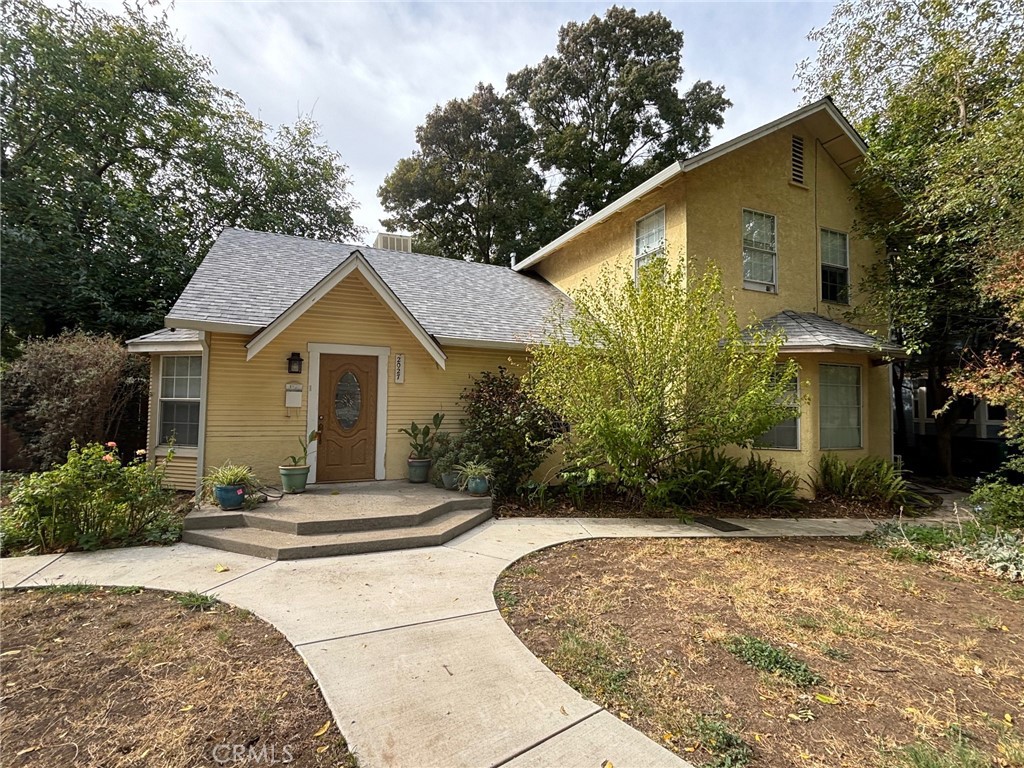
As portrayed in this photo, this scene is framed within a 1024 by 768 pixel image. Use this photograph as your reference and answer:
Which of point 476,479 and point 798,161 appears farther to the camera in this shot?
point 798,161

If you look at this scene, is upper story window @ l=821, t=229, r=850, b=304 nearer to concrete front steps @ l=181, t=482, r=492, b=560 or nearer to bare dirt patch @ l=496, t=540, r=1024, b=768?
bare dirt patch @ l=496, t=540, r=1024, b=768

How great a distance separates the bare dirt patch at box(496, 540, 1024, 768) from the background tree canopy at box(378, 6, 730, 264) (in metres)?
18.2

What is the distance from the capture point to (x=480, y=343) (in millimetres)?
8500

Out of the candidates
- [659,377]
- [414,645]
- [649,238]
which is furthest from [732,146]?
[414,645]

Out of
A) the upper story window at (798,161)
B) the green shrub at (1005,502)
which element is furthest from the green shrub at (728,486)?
the upper story window at (798,161)

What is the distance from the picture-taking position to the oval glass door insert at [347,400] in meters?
7.86

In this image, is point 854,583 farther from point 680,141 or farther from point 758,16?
point 680,141

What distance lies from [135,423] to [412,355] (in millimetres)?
6647

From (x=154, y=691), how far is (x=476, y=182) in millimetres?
21375

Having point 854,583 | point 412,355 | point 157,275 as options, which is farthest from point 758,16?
point 157,275

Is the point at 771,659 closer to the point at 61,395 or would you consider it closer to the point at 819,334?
the point at 819,334

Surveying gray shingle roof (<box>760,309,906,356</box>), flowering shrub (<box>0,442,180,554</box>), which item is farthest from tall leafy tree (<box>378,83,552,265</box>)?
flowering shrub (<box>0,442,180,554</box>)

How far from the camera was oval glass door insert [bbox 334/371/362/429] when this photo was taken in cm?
786

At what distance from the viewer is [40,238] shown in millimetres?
11281
